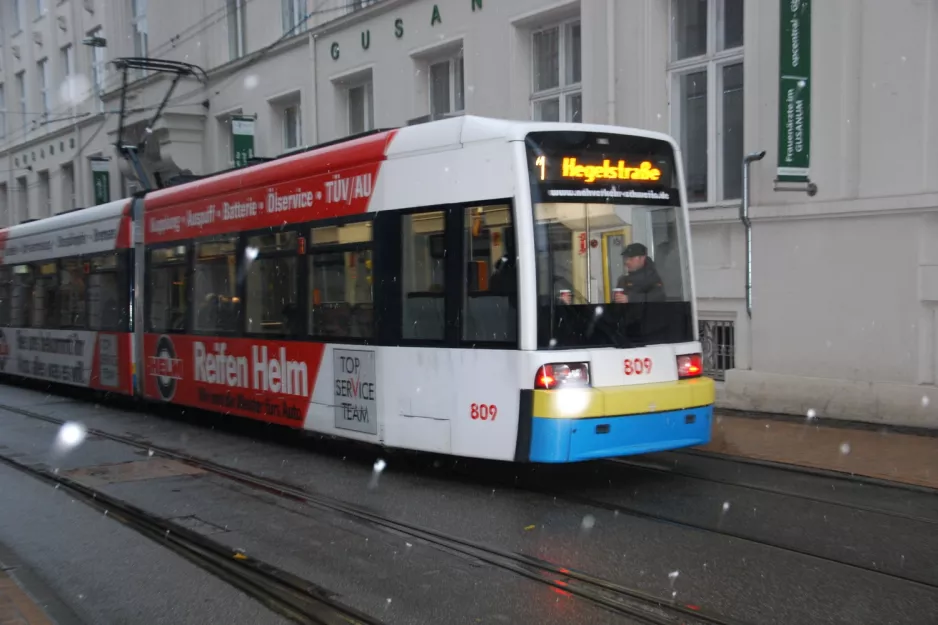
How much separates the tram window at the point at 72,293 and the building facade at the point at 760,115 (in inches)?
248

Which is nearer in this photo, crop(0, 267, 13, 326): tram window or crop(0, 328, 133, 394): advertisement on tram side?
crop(0, 328, 133, 394): advertisement on tram side

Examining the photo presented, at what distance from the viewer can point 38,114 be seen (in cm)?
3797

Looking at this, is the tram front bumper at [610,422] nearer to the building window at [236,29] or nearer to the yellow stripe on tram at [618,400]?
the yellow stripe on tram at [618,400]

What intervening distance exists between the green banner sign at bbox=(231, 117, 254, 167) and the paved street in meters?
14.3

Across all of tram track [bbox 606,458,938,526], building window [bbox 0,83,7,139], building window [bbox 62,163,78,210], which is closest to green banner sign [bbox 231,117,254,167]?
building window [bbox 62,163,78,210]

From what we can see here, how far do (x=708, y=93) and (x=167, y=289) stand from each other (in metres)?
8.07

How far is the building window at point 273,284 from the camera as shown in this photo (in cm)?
984

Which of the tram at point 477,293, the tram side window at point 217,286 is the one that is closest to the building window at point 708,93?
the tram at point 477,293

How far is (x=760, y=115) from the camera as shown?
1212 cm

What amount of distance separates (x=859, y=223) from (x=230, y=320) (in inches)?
297

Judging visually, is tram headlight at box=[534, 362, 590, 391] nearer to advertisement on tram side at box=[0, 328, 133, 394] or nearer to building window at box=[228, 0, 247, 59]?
advertisement on tram side at box=[0, 328, 133, 394]

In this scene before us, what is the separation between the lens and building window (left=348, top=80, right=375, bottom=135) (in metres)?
20.6

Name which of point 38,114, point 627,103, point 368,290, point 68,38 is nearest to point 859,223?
point 627,103

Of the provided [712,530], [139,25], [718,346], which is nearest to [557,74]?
[718,346]
